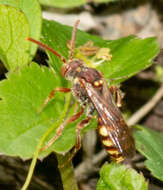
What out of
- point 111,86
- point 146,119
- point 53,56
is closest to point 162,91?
point 146,119

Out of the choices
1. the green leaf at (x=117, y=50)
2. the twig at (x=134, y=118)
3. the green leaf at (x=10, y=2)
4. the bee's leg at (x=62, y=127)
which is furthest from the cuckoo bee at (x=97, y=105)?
the twig at (x=134, y=118)

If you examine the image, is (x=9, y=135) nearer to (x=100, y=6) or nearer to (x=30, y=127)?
(x=30, y=127)

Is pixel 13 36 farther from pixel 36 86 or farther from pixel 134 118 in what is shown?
pixel 134 118

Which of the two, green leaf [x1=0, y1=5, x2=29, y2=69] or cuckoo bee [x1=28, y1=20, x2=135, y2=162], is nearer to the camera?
green leaf [x1=0, y1=5, x2=29, y2=69]

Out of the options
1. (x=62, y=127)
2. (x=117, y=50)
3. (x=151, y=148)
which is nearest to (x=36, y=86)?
(x=62, y=127)

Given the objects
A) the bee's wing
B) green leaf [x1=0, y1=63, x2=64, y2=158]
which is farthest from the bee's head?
the bee's wing

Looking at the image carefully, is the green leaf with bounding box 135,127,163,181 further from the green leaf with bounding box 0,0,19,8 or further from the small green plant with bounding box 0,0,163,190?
the green leaf with bounding box 0,0,19,8
